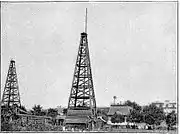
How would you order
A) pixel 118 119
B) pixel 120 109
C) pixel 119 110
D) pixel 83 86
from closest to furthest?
pixel 83 86 → pixel 118 119 → pixel 120 109 → pixel 119 110

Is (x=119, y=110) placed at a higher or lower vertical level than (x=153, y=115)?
higher

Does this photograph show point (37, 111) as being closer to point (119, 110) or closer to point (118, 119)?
point (118, 119)

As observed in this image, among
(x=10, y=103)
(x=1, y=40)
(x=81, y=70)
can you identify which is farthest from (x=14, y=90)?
(x=1, y=40)

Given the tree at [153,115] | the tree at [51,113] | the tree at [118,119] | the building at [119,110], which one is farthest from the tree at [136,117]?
the tree at [51,113]

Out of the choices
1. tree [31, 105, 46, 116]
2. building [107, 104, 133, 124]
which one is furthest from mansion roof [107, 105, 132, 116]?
tree [31, 105, 46, 116]

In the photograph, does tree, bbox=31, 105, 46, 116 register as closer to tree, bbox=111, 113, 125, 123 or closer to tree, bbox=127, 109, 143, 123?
tree, bbox=127, 109, 143, 123

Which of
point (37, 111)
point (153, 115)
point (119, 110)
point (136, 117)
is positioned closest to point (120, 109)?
point (119, 110)

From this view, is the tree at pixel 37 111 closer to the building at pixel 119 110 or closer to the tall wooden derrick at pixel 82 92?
the tall wooden derrick at pixel 82 92
